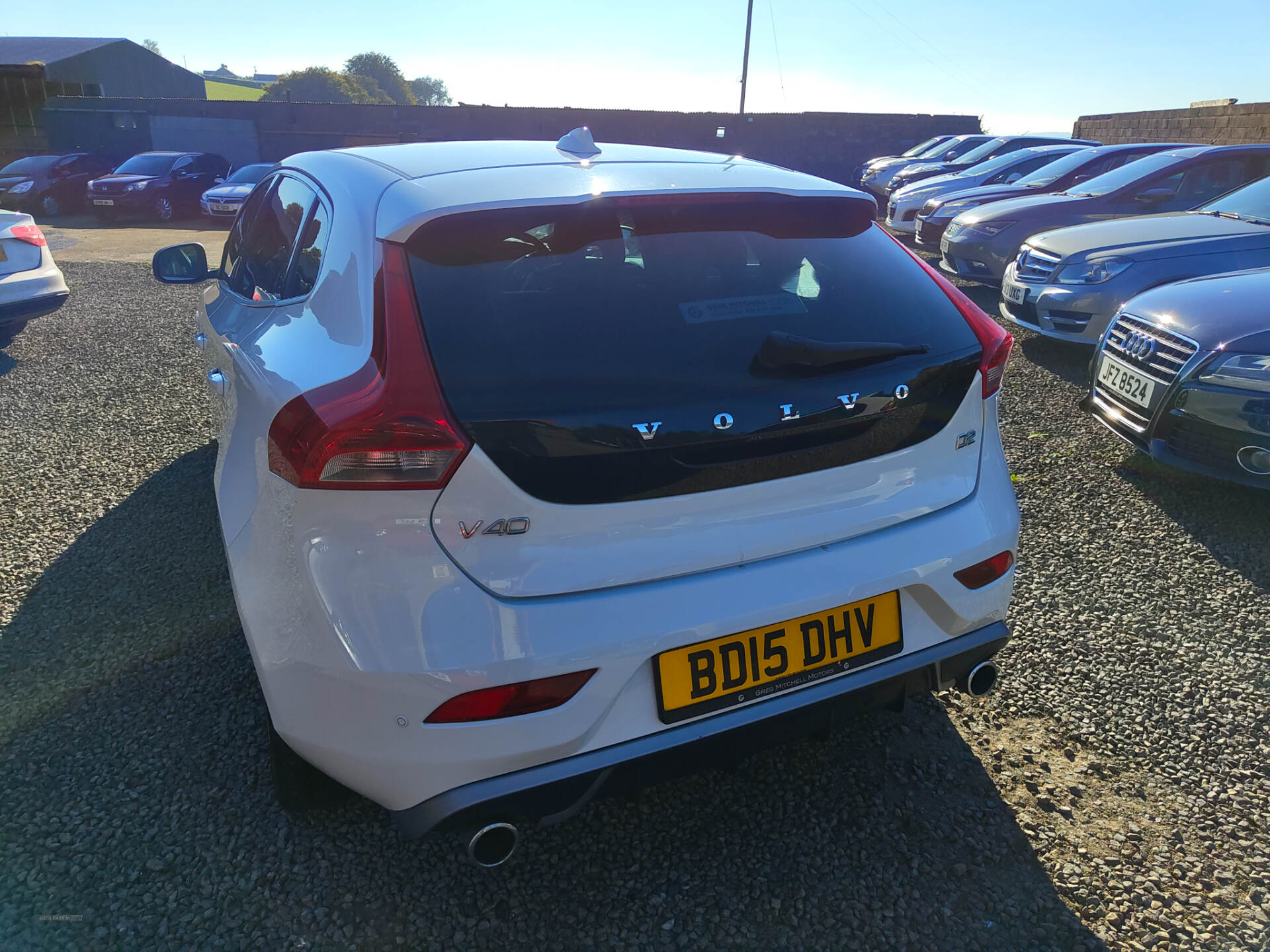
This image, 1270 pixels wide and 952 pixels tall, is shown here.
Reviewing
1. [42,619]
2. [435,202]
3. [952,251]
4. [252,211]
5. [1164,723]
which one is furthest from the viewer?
[952,251]

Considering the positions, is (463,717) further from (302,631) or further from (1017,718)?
(1017,718)

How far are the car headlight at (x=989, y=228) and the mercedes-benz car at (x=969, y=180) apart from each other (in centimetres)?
310

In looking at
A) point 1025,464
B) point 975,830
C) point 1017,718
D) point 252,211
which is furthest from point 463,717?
point 1025,464

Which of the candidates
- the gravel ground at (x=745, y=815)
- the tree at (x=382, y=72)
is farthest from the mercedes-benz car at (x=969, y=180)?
the tree at (x=382, y=72)

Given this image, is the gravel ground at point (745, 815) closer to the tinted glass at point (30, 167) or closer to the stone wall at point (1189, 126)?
the stone wall at point (1189, 126)

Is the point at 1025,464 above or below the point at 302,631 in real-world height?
below

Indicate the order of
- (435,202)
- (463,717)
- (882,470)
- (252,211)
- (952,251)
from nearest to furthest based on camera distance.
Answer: (463,717), (435,202), (882,470), (252,211), (952,251)

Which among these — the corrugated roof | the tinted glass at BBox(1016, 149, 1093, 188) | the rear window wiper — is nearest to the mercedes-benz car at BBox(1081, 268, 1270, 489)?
the rear window wiper

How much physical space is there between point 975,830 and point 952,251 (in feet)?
24.7

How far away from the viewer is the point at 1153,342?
13.0ft

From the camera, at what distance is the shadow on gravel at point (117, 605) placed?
2688 millimetres

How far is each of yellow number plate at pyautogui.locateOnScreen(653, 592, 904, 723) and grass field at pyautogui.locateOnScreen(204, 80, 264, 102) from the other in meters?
65.4

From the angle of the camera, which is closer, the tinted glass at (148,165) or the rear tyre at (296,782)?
the rear tyre at (296,782)

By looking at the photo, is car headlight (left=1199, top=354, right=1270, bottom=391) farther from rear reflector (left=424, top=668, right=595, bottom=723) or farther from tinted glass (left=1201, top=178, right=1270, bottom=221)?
rear reflector (left=424, top=668, right=595, bottom=723)
